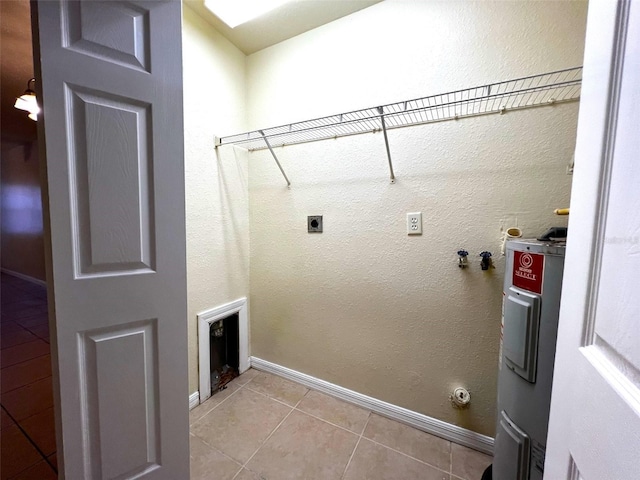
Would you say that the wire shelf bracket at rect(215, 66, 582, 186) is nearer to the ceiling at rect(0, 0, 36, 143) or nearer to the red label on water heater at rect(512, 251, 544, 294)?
the red label on water heater at rect(512, 251, 544, 294)

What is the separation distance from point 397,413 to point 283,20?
98.0 inches

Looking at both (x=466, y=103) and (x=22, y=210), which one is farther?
(x=22, y=210)

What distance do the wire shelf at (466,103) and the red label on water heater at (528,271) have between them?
0.64 metres

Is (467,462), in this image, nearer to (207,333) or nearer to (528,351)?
(528,351)

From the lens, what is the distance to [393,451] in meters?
1.23

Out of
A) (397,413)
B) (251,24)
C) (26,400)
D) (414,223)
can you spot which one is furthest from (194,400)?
(251,24)

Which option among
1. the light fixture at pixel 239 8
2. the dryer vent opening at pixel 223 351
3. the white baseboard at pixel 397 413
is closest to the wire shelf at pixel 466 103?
the light fixture at pixel 239 8

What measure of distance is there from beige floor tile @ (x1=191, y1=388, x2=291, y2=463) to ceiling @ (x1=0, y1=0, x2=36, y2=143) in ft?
8.38

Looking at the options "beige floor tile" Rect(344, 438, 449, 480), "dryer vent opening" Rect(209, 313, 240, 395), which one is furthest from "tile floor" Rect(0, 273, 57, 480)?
"beige floor tile" Rect(344, 438, 449, 480)

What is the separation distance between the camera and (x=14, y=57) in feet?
6.16

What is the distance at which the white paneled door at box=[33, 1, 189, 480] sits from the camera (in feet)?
2.15

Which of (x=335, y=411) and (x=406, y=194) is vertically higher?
(x=406, y=194)

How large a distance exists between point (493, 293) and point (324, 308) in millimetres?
964

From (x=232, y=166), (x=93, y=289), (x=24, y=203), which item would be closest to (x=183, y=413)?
(x=93, y=289)
